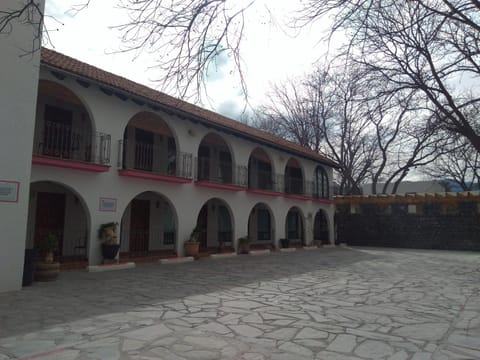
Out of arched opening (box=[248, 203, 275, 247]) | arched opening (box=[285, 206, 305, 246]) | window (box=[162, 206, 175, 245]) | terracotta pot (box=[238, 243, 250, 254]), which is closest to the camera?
window (box=[162, 206, 175, 245])

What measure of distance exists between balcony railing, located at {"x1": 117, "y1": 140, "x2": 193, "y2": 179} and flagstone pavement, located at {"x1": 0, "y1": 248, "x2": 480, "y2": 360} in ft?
15.9

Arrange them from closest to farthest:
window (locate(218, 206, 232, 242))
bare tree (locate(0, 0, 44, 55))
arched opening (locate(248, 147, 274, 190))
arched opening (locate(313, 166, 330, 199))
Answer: bare tree (locate(0, 0, 44, 55)), window (locate(218, 206, 232, 242)), arched opening (locate(248, 147, 274, 190)), arched opening (locate(313, 166, 330, 199))

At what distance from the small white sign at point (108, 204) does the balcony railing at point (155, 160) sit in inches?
89.4

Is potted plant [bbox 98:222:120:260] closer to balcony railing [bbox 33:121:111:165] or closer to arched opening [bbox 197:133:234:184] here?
balcony railing [bbox 33:121:111:165]

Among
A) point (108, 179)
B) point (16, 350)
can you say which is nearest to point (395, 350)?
point (16, 350)

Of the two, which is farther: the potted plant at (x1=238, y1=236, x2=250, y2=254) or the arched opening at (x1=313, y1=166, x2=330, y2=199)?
the arched opening at (x1=313, y1=166, x2=330, y2=199)

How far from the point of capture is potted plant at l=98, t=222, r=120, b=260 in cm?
1058

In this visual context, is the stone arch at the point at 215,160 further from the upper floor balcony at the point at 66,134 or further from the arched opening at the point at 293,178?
the upper floor balcony at the point at 66,134

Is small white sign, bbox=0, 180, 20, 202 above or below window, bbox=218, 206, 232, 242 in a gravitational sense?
above

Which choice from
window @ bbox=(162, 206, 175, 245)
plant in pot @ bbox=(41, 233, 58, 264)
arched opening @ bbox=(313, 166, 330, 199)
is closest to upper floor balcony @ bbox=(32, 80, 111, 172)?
plant in pot @ bbox=(41, 233, 58, 264)

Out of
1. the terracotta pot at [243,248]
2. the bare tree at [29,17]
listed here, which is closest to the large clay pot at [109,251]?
the bare tree at [29,17]

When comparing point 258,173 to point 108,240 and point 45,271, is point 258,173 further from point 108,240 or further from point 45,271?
point 45,271

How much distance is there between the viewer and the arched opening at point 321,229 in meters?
23.4

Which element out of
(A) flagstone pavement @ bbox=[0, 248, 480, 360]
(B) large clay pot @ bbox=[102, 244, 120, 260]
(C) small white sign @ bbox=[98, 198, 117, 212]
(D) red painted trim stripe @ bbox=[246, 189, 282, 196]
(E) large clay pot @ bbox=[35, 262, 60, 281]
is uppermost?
(D) red painted trim stripe @ bbox=[246, 189, 282, 196]
